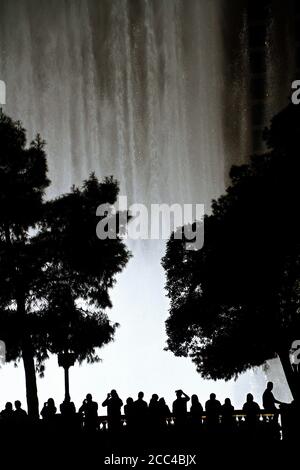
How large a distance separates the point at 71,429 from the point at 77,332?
10216 millimetres

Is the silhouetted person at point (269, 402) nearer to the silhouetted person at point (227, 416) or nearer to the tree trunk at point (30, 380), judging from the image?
the silhouetted person at point (227, 416)

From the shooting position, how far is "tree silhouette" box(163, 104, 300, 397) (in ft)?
83.8

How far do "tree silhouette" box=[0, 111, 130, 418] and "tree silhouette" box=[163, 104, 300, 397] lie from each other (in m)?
4.79

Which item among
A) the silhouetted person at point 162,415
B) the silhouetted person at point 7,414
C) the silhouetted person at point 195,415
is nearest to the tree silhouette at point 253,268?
the silhouetted person at point 162,415

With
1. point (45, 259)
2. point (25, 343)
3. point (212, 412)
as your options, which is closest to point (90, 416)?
point (212, 412)

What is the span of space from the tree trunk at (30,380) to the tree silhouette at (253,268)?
8.62 metres

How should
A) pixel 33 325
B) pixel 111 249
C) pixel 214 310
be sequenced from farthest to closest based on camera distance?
1. pixel 214 310
2. pixel 111 249
3. pixel 33 325

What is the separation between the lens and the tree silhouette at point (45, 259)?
23.9 m

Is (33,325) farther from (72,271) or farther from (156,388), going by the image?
(156,388)

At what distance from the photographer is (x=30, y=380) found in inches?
895

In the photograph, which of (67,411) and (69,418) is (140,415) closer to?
(69,418)

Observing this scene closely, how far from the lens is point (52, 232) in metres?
24.8

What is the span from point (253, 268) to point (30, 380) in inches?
408

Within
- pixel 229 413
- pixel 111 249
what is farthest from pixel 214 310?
pixel 229 413
